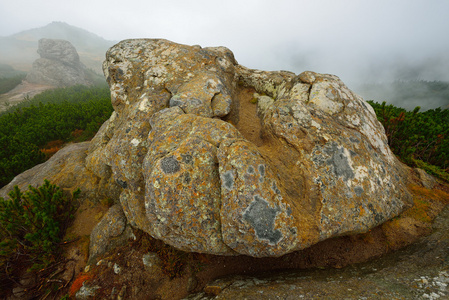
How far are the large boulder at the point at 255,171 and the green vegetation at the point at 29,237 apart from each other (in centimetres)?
274

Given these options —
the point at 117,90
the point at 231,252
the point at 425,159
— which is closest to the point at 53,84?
the point at 117,90

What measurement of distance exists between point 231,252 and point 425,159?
1065 centimetres

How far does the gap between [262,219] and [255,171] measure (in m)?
1.01

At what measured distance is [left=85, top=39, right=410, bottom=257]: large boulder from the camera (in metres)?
4.01

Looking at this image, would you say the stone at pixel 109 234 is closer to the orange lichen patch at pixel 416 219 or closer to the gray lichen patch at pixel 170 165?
the gray lichen patch at pixel 170 165

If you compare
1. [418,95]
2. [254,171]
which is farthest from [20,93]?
[418,95]

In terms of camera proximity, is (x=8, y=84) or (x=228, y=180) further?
(x=8, y=84)

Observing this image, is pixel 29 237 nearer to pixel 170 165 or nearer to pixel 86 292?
pixel 86 292

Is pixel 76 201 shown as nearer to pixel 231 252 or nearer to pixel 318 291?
pixel 231 252

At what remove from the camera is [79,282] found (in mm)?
5238

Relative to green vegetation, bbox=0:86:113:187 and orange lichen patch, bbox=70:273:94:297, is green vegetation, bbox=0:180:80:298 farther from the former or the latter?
green vegetation, bbox=0:86:113:187

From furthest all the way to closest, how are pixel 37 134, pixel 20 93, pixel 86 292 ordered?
pixel 20 93 < pixel 37 134 < pixel 86 292

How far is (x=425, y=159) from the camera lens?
8.77 m

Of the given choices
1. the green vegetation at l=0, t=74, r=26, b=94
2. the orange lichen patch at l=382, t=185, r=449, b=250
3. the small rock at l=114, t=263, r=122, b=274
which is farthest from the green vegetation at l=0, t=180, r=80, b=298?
the green vegetation at l=0, t=74, r=26, b=94
